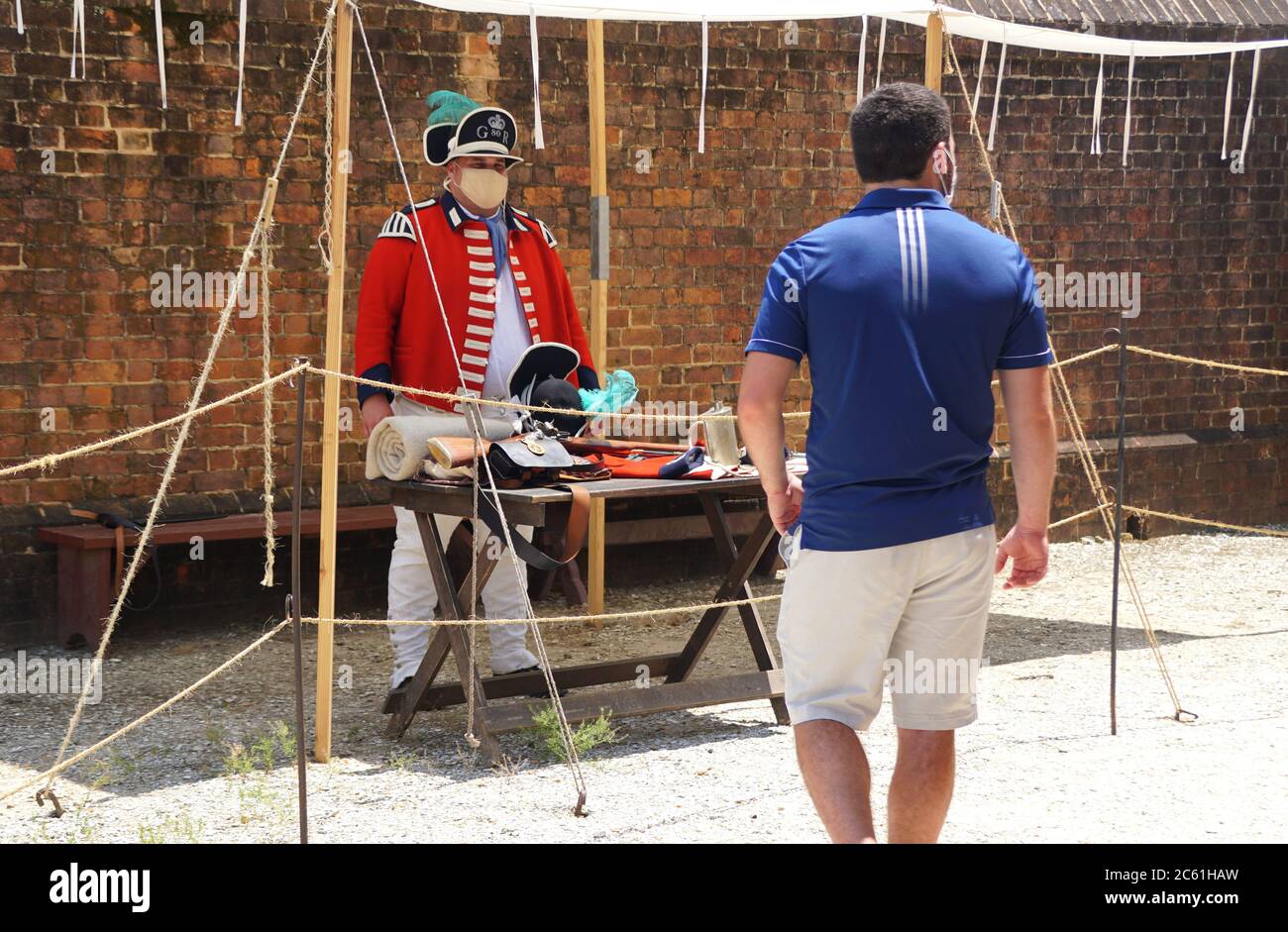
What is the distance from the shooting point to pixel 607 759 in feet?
17.5

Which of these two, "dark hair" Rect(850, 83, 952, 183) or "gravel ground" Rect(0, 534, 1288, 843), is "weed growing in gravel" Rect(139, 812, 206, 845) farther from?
"dark hair" Rect(850, 83, 952, 183)

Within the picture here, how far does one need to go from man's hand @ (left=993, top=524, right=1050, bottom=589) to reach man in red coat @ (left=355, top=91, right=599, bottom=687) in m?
2.46

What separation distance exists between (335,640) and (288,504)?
715 millimetres

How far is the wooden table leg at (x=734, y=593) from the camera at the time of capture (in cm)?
586

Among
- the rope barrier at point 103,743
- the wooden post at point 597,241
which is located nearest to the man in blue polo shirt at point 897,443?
the rope barrier at point 103,743

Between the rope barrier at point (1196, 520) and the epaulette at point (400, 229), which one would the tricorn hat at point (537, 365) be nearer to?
the epaulette at point (400, 229)

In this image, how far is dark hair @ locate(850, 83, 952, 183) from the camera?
10.9 ft

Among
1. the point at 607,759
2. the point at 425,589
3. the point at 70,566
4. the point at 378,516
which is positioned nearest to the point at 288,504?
the point at 378,516

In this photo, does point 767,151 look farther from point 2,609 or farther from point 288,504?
point 2,609

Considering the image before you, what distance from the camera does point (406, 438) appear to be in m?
5.36

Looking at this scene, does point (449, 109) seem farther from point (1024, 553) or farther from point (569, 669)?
point (1024, 553)

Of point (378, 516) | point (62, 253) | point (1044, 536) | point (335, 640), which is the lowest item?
point (335, 640)

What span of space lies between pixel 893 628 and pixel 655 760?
220 centimetres

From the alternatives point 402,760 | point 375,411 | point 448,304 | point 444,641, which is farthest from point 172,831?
point 448,304
